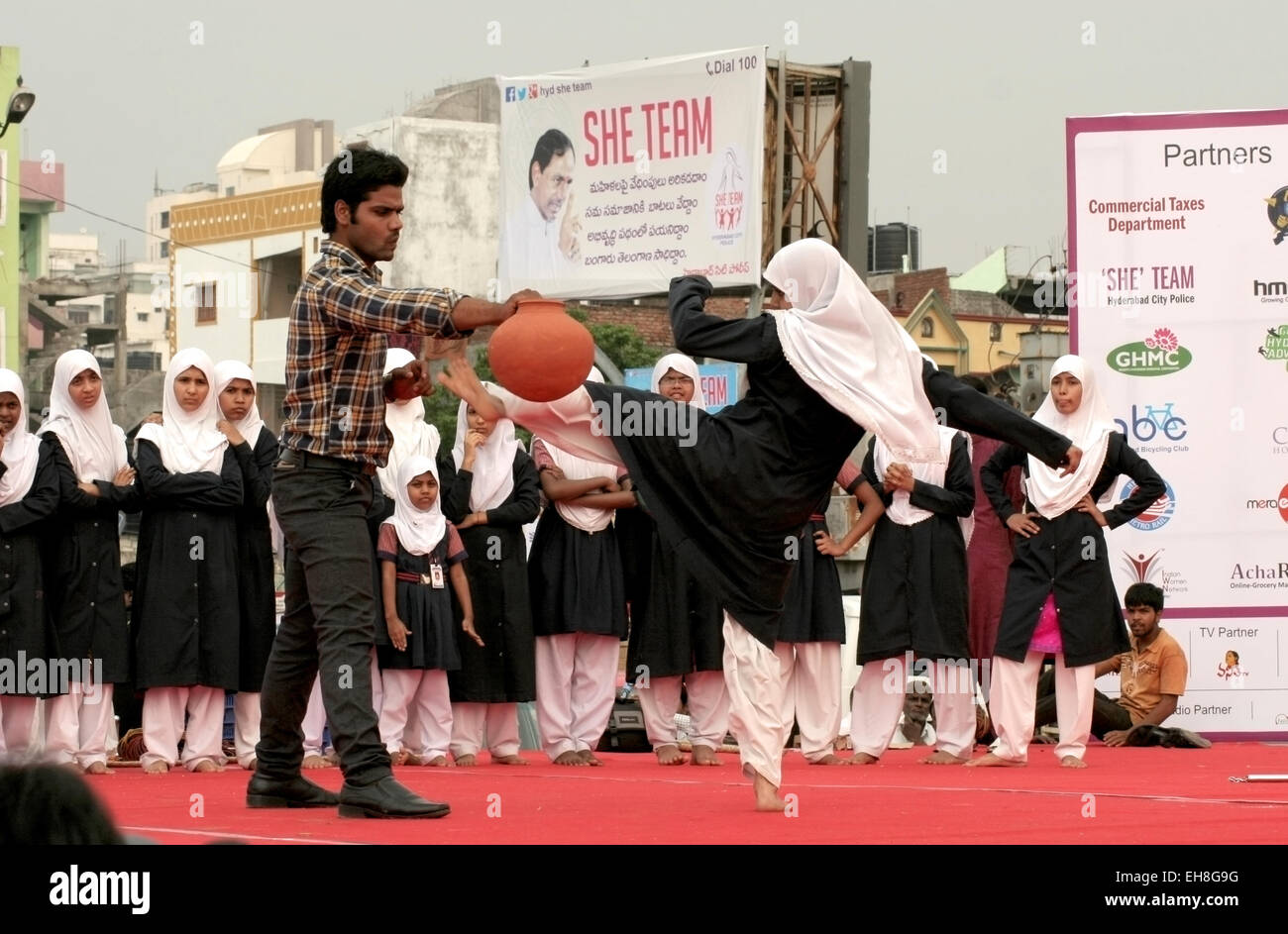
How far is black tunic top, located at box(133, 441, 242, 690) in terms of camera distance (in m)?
8.87

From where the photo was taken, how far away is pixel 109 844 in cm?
255

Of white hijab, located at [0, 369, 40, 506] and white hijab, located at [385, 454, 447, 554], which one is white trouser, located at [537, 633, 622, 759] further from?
white hijab, located at [0, 369, 40, 506]

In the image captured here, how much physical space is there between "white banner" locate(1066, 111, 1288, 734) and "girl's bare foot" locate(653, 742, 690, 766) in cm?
381

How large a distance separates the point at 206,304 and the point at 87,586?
48.0 metres

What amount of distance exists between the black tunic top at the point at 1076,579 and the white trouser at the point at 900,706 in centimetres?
37

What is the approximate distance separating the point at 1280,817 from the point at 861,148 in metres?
18.6

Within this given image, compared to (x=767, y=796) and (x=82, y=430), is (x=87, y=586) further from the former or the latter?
(x=767, y=796)

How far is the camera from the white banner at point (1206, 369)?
11.9 m

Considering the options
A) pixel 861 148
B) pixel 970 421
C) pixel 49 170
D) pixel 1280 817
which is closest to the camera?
pixel 1280 817

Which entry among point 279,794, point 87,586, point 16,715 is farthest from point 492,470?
point 279,794

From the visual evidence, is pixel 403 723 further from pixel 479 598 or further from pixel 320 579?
pixel 320 579

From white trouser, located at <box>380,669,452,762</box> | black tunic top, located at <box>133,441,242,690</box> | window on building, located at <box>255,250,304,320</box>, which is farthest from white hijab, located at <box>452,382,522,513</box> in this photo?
window on building, located at <box>255,250,304,320</box>

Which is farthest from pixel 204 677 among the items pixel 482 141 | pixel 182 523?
pixel 482 141

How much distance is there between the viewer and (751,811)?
20.6 ft
